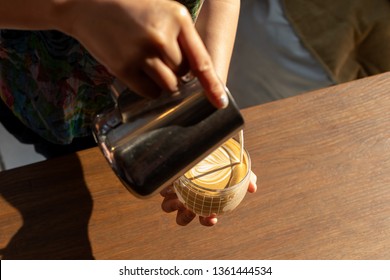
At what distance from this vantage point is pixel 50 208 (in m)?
0.65

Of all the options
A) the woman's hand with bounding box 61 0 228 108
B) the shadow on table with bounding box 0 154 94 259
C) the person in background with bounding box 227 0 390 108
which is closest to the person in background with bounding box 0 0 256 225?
the woman's hand with bounding box 61 0 228 108

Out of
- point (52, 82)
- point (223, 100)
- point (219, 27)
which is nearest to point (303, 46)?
point (219, 27)

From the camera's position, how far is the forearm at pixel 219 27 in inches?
27.2

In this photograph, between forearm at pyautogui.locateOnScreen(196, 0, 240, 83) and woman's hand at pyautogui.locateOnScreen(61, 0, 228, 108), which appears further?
forearm at pyautogui.locateOnScreen(196, 0, 240, 83)

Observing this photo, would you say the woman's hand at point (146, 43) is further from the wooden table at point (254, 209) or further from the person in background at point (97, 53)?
the wooden table at point (254, 209)

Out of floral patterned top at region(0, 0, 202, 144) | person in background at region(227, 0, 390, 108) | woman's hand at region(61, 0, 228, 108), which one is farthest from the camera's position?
person in background at region(227, 0, 390, 108)

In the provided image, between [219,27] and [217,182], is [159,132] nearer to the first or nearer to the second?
[217,182]

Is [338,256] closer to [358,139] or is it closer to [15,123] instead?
[358,139]

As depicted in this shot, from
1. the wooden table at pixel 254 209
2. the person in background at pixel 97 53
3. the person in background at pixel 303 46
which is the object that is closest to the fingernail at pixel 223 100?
the person in background at pixel 97 53

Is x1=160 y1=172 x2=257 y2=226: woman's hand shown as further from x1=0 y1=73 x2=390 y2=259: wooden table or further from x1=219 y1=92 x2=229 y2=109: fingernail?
x1=219 y1=92 x2=229 y2=109: fingernail

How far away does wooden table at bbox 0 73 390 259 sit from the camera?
0.63 meters

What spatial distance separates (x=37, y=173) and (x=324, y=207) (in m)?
0.40

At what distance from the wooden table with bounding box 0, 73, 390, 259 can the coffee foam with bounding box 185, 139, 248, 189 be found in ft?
0.34

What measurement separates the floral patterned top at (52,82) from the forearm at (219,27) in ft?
0.10
